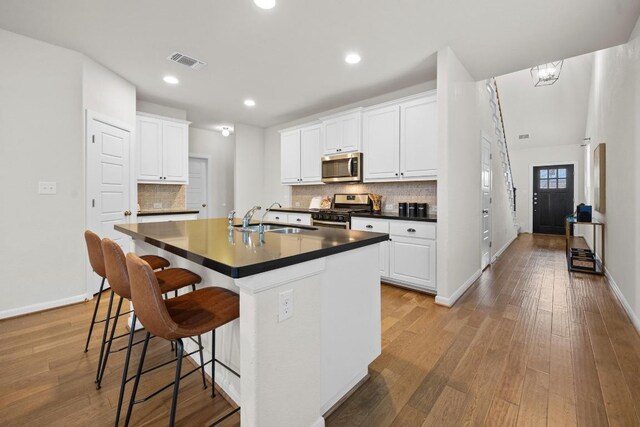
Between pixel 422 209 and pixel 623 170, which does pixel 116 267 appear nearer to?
pixel 422 209

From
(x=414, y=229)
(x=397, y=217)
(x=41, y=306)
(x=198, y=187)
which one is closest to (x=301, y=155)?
(x=397, y=217)

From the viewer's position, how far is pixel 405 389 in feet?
5.77

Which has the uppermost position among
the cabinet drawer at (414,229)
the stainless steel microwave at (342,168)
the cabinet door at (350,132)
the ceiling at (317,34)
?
the ceiling at (317,34)

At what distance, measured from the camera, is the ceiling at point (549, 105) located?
6242 millimetres

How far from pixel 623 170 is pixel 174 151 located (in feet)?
19.4

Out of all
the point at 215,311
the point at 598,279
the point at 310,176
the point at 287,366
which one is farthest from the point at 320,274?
the point at 598,279

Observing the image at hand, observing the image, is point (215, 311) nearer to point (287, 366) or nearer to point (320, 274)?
point (287, 366)

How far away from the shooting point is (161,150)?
15.6 feet

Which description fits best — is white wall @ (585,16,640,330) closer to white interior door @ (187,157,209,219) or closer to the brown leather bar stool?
the brown leather bar stool

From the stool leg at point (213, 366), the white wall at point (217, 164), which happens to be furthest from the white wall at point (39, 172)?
the white wall at point (217, 164)

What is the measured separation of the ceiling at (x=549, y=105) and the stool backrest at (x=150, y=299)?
7832mm

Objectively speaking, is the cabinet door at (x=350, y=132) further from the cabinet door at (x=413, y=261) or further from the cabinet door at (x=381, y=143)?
the cabinet door at (x=413, y=261)

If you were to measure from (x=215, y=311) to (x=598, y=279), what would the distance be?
16.4ft

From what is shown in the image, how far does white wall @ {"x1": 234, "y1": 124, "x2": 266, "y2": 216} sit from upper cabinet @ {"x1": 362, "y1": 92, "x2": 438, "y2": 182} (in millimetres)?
2908
